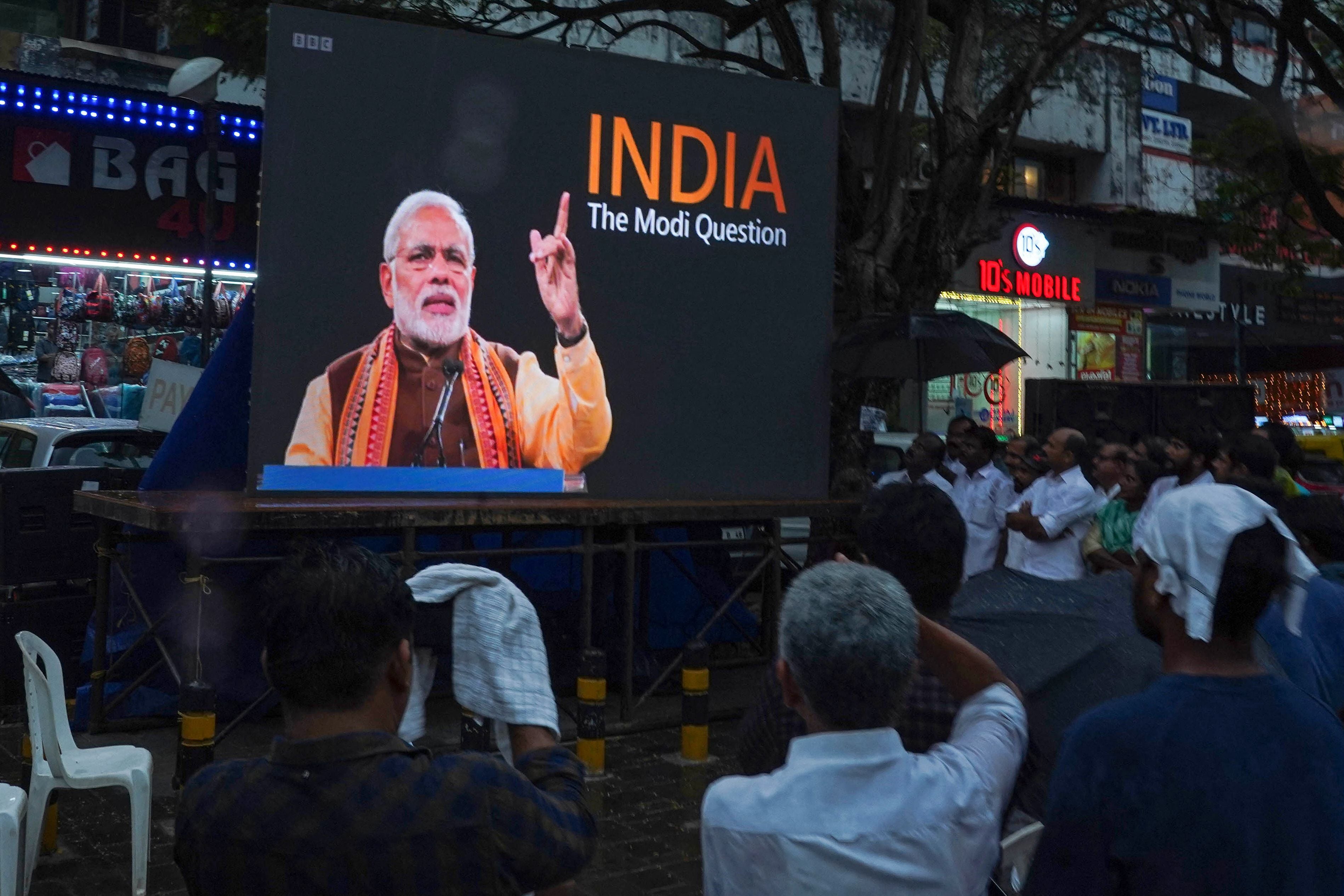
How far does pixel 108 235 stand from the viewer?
16.0 metres

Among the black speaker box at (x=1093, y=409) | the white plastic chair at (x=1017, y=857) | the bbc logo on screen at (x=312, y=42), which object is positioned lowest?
the white plastic chair at (x=1017, y=857)

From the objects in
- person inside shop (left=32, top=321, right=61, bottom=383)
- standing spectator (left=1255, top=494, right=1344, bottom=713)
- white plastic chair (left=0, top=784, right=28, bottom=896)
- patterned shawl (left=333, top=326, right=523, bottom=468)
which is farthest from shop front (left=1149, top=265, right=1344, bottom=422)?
white plastic chair (left=0, top=784, right=28, bottom=896)

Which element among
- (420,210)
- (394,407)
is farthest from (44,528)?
(420,210)

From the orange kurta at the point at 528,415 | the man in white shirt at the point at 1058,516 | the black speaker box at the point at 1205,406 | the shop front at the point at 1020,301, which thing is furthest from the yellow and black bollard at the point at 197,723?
the shop front at the point at 1020,301

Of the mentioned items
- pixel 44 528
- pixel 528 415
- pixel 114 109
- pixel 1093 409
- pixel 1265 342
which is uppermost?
pixel 114 109

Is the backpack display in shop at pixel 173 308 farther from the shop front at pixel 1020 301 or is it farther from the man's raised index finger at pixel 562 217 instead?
the shop front at pixel 1020 301

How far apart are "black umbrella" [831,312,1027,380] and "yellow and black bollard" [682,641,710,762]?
11.5ft

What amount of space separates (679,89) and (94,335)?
919 centimetres

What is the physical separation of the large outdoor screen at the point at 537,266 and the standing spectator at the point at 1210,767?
7053 mm

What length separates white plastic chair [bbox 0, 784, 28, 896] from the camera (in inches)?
167

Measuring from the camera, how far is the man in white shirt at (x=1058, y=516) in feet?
28.9

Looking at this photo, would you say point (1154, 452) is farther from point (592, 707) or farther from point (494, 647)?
point (494, 647)

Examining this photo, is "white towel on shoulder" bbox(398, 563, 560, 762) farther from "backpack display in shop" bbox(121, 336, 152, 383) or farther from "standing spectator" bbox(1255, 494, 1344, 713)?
"backpack display in shop" bbox(121, 336, 152, 383)

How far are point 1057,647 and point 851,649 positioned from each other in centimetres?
141
